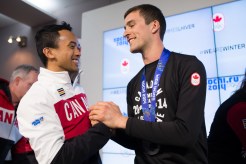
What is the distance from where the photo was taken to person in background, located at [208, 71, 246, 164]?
51.9 inches

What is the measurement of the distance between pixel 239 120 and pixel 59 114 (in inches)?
36.3

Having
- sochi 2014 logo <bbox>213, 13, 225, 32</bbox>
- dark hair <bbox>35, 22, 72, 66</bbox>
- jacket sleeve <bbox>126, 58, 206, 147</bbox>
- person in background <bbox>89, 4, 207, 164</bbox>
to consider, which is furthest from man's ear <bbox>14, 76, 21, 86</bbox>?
sochi 2014 logo <bbox>213, 13, 225, 32</bbox>

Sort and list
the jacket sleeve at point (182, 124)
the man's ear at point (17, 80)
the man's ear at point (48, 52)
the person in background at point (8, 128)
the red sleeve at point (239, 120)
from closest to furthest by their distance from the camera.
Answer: the jacket sleeve at point (182, 124)
the red sleeve at point (239, 120)
the man's ear at point (48, 52)
the person in background at point (8, 128)
the man's ear at point (17, 80)

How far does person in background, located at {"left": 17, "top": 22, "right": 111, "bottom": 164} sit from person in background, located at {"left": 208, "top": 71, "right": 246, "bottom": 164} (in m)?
0.66

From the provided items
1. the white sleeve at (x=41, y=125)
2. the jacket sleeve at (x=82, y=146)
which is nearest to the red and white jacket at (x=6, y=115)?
the white sleeve at (x=41, y=125)

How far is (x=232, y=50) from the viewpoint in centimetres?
240

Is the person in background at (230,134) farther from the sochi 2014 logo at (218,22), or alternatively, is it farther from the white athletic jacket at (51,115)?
the sochi 2014 logo at (218,22)

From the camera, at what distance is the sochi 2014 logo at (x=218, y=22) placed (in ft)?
8.14

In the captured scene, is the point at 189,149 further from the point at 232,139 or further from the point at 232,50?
the point at 232,50

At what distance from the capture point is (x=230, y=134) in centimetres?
137

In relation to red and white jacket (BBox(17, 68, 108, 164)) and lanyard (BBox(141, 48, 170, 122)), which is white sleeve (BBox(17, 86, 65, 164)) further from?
lanyard (BBox(141, 48, 170, 122))

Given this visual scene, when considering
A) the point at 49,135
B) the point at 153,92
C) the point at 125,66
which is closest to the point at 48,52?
the point at 49,135

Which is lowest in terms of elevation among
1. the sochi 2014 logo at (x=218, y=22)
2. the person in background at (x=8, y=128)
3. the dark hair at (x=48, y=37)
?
the person in background at (x=8, y=128)

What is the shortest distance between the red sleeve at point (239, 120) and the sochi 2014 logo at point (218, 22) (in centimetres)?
136
